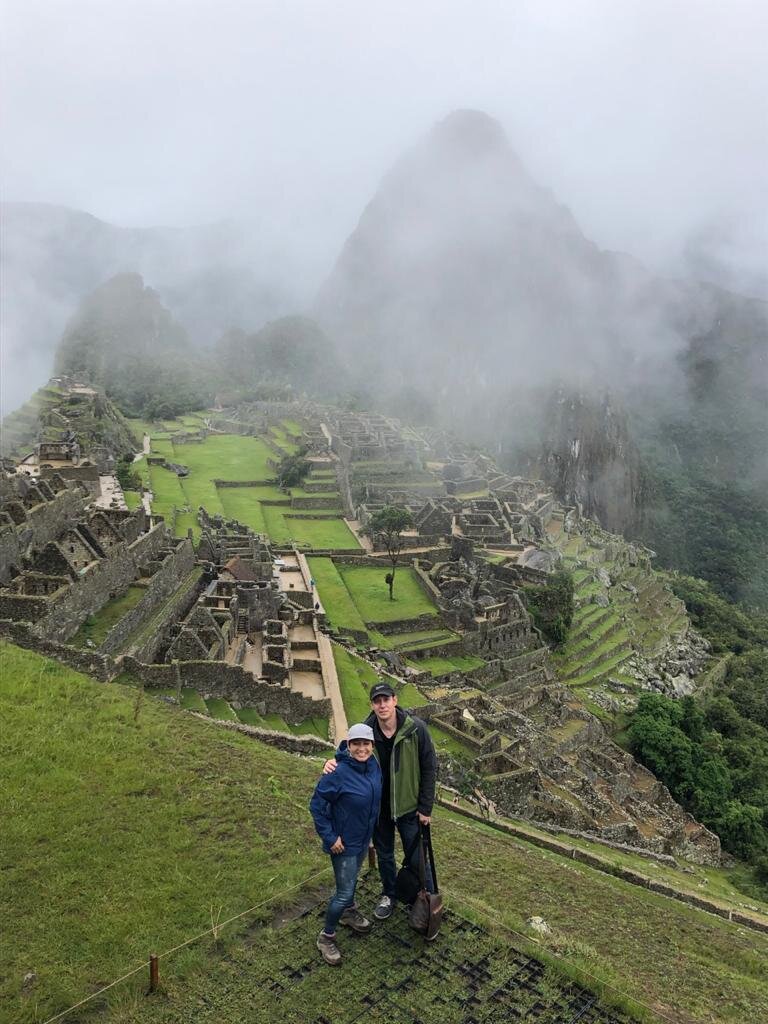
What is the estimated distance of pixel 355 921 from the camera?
285 inches

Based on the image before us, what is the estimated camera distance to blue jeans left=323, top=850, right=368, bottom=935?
6.84 metres

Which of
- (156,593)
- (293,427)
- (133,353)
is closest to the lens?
(156,593)

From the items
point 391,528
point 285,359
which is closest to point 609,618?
point 391,528

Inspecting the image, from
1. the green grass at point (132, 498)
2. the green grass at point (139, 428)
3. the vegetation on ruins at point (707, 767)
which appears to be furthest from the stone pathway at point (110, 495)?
the green grass at point (139, 428)

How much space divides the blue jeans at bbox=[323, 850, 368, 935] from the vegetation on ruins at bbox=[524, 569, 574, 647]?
2848 cm

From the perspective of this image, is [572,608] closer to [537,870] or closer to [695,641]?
[695,641]

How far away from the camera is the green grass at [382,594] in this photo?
32.1 meters

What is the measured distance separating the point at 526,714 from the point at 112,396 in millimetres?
63337

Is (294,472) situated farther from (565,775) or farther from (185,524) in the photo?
(565,775)

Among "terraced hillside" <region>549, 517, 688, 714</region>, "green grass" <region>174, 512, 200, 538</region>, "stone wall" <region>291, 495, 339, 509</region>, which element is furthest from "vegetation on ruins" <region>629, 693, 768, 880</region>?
"stone wall" <region>291, 495, 339, 509</region>

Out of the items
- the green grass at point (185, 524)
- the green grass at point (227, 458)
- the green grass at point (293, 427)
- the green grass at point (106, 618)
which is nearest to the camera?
the green grass at point (106, 618)

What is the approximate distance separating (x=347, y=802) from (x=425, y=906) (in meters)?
1.42

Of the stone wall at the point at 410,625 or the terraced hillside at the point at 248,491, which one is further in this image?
the terraced hillside at the point at 248,491

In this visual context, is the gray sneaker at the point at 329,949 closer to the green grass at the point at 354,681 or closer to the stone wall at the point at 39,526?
the green grass at the point at 354,681
